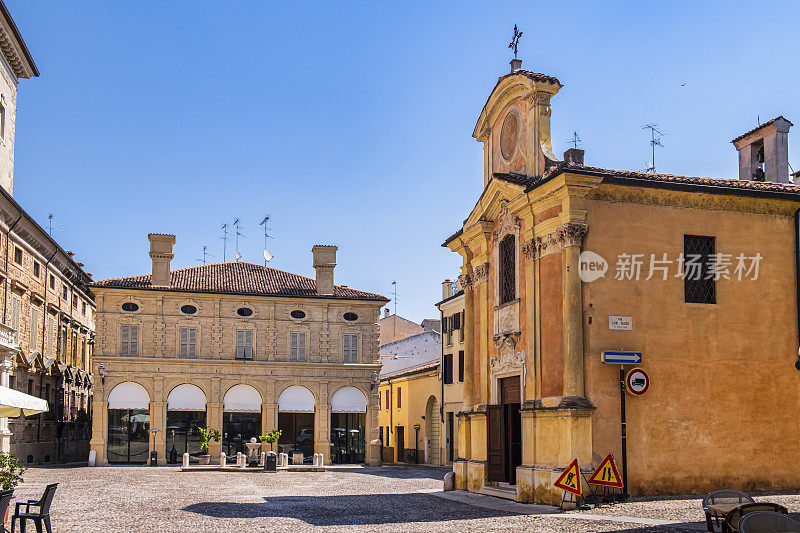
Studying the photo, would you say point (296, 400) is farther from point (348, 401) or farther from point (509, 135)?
point (509, 135)

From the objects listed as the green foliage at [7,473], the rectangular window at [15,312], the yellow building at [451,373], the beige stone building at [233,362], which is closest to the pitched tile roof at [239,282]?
the beige stone building at [233,362]

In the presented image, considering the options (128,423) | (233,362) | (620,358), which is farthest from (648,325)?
(128,423)

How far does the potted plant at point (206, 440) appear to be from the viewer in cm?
4181

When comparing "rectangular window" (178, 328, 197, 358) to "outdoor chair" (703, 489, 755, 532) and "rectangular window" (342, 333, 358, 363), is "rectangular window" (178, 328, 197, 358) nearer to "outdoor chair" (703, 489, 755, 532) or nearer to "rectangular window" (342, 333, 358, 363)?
"rectangular window" (342, 333, 358, 363)

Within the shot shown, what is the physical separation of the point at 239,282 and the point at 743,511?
4015 cm

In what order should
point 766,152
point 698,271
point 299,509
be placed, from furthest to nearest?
point 766,152, point 698,271, point 299,509

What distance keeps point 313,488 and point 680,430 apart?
1219cm

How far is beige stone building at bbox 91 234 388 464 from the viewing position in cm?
4472

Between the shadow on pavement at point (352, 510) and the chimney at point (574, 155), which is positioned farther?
the chimney at point (574, 155)

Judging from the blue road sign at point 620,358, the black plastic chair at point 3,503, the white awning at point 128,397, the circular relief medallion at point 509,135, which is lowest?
the black plastic chair at point 3,503

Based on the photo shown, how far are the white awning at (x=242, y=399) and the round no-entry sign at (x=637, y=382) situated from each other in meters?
30.8

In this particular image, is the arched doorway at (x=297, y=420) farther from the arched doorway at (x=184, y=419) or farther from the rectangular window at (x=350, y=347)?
the arched doorway at (x=184, y=419)

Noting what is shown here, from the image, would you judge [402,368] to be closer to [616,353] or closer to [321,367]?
[321,367]

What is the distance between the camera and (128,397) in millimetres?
44594
